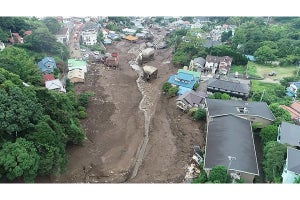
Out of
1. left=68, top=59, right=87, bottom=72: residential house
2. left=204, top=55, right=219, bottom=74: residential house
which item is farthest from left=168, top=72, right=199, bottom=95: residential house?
left=68, top=59, right=87, bottom=72: residential house

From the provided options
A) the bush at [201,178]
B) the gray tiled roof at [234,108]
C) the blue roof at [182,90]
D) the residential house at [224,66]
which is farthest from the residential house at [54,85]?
the residential house at [224,66]

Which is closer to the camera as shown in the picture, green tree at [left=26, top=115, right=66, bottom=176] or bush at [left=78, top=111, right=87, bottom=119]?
green tree at [left=26, top=115, right=66, bottom=176]

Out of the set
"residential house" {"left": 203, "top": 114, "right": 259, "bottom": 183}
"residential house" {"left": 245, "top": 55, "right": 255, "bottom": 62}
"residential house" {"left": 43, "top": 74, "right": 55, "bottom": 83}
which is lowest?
"residential house" {"left": 203, "top": 114, "right": 259, "bottom": 183}

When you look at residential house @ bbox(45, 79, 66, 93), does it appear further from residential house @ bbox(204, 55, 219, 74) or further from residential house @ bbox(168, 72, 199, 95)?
residential house @ bbox(204, 55, 219, 74)

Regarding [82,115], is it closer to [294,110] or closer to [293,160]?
[293,160]

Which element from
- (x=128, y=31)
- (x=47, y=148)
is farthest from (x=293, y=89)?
(x=128, y=31)
